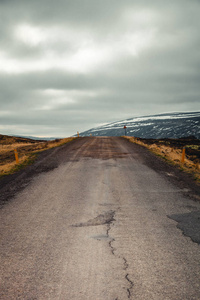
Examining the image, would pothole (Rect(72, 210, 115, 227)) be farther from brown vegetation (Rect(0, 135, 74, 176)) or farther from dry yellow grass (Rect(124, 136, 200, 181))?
brown vegetation (Rect(0, 135, 74, 176))

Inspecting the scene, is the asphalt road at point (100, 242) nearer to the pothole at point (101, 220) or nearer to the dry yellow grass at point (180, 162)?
the pothole at point (101, 220)

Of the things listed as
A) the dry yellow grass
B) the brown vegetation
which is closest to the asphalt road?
the dry yellow grass

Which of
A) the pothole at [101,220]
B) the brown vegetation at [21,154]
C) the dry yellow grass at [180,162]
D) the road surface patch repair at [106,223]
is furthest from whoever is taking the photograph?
the brown vegetation at [21,154]

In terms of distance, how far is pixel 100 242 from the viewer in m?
3.54

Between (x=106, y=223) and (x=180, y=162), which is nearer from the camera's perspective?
(x=106, y=223)

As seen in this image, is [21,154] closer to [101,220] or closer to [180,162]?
[180,162]

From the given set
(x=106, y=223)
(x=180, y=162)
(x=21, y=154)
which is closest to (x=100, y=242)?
(x=106, y=223)

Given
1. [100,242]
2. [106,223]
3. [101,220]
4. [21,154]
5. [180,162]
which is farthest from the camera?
[21,154]

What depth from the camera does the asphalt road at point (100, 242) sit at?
8.27ft

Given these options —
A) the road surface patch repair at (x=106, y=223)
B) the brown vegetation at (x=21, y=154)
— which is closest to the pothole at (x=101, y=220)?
the road surface patch repair at (x=106, y=223)

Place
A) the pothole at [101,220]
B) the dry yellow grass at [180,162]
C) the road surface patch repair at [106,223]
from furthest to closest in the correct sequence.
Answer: the dry yellow grass at [180,162], the pothole at [101,220], the road surface patch repair at [106,223]

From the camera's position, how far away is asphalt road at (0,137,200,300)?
8.27ft

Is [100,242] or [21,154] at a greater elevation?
[21,154]

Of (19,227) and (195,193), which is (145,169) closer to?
(195,193)
